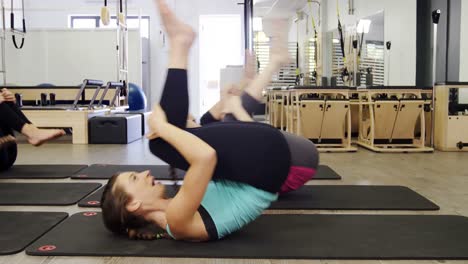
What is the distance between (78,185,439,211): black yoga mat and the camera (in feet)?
6.84

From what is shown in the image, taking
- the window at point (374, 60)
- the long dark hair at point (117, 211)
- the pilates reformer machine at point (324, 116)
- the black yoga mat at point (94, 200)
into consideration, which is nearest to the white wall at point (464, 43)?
the pilates reformer machine at point (324, 116)

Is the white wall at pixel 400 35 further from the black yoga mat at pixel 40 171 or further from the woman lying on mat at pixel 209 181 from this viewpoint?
the woman lying on mat at pixel 209 181

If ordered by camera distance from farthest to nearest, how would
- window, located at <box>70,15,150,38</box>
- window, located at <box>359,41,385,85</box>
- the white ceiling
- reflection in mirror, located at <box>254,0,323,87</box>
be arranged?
window, located at <box>70,15,150,38</box> → the white ceiling → reflection in mirror, located at <box>254,0,323,87</box> → window, located at <box>359,41,385,85</box>

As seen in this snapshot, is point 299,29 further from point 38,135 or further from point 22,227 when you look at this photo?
point 22,227

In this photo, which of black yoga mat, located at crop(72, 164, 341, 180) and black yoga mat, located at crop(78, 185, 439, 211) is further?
black yoga mat, located at crop(72, 164, 341, 180)

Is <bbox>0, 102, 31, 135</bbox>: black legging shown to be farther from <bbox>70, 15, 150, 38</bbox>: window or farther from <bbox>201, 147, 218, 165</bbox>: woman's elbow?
<bbox>70, 15, 150, 38</bbox>: window

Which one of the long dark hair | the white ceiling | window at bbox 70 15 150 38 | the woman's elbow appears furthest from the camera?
window at bbox 70 15 150 38

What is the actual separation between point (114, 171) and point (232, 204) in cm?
167

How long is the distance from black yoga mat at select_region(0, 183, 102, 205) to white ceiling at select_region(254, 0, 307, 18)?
6740mm

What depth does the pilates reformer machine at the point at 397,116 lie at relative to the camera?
4.32m

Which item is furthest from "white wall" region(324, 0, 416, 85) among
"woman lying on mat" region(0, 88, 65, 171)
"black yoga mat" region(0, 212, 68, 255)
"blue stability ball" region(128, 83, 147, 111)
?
"black yoga mat" region(0, 212, 68, 255)

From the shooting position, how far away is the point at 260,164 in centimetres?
156

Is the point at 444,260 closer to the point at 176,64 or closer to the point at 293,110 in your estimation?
the point at 176,64

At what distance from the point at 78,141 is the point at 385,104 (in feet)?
10.0
